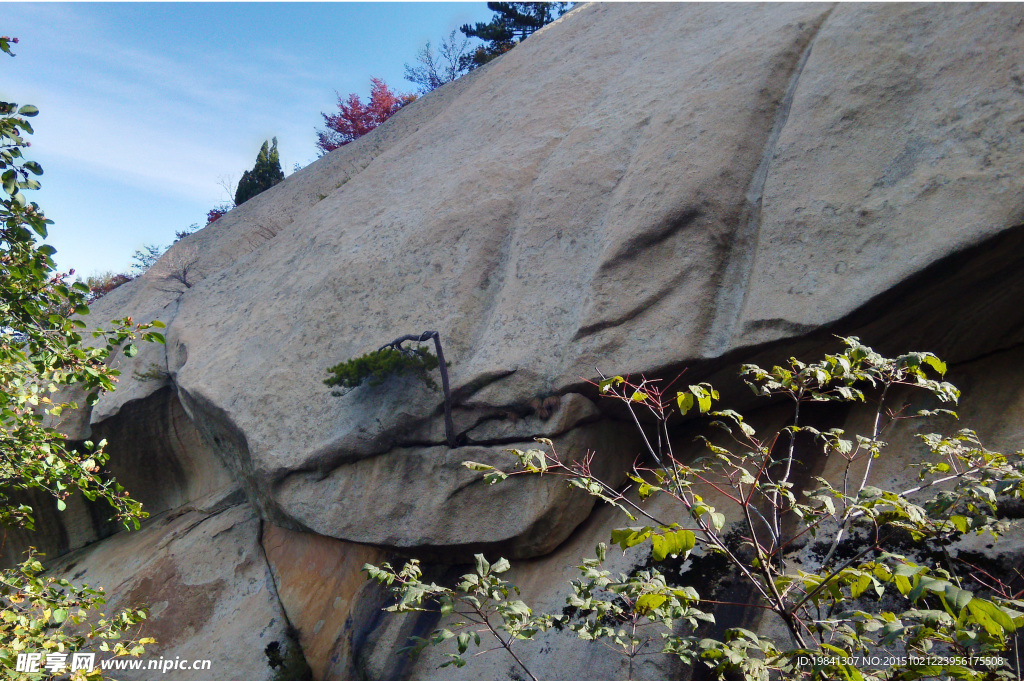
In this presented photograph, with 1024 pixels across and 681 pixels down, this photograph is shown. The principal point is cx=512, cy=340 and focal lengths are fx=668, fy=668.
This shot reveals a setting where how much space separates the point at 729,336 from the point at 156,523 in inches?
318

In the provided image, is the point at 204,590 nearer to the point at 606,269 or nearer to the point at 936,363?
the point at 606,269

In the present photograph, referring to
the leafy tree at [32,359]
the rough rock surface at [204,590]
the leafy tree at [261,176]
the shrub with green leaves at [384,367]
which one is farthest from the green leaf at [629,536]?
the leafy tree at [261,176]

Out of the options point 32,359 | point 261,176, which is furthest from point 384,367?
point 261,176

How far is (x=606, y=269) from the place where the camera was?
5711 mm

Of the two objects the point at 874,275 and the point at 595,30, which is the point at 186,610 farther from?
the point at 595,30

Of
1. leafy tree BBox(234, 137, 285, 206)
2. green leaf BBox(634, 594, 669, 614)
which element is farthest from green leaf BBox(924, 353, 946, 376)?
leafy tree BBox(234, 137, 285, 206)

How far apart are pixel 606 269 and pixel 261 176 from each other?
531 inches

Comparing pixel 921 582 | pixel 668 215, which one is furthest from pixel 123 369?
pixel 921 582

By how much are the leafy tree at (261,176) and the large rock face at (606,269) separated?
28.3 ft

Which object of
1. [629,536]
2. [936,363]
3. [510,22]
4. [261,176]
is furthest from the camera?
[510,22]

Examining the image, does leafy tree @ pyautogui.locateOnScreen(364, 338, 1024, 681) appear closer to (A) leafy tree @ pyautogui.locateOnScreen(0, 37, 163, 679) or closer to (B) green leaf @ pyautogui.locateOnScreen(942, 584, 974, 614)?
(B) green leaf @ pyautogui.locateOnScreen(942, 584, 974, 614)

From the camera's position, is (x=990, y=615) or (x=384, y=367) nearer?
(x=990, y=615)

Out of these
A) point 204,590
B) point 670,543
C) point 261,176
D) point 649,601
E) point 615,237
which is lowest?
point 204,590

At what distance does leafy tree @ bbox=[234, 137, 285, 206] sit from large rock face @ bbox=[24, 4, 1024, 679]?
8.62 m
